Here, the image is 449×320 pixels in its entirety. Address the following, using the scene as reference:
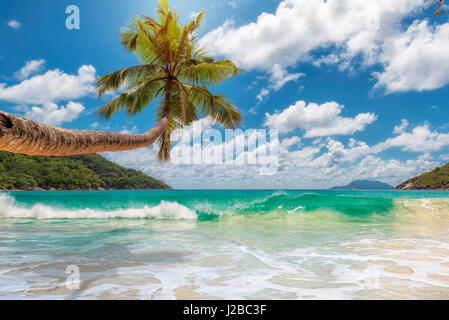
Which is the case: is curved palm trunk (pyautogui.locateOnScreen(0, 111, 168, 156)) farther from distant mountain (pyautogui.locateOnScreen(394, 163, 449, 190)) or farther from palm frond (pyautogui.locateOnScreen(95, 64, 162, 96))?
distant mountain (pyautogui.locateOnScreen(394, 163, 449, 190))

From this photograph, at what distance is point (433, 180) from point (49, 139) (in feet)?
316

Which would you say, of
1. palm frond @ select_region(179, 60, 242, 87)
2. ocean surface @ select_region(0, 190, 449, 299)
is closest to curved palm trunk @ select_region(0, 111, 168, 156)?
ocean surface @ select_region(0, 190, 449, 299)

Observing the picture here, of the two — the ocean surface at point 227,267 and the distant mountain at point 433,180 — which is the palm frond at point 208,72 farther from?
the distant mountain at point 433,180

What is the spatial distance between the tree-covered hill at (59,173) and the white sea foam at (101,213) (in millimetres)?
35837

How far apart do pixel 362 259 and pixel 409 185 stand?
345 ft

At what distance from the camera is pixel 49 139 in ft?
10.4

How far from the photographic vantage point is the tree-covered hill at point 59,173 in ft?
152

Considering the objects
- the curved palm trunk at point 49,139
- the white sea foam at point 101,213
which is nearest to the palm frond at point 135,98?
the curved palm trunk at point 49,139

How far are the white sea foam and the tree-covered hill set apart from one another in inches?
1411

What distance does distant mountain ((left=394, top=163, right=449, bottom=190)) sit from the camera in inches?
2781

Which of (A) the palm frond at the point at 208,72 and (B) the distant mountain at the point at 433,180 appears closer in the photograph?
Result: (A) the palm frond at the point at 208,72

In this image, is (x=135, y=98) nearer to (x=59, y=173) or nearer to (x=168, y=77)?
(x=168, y=77)
